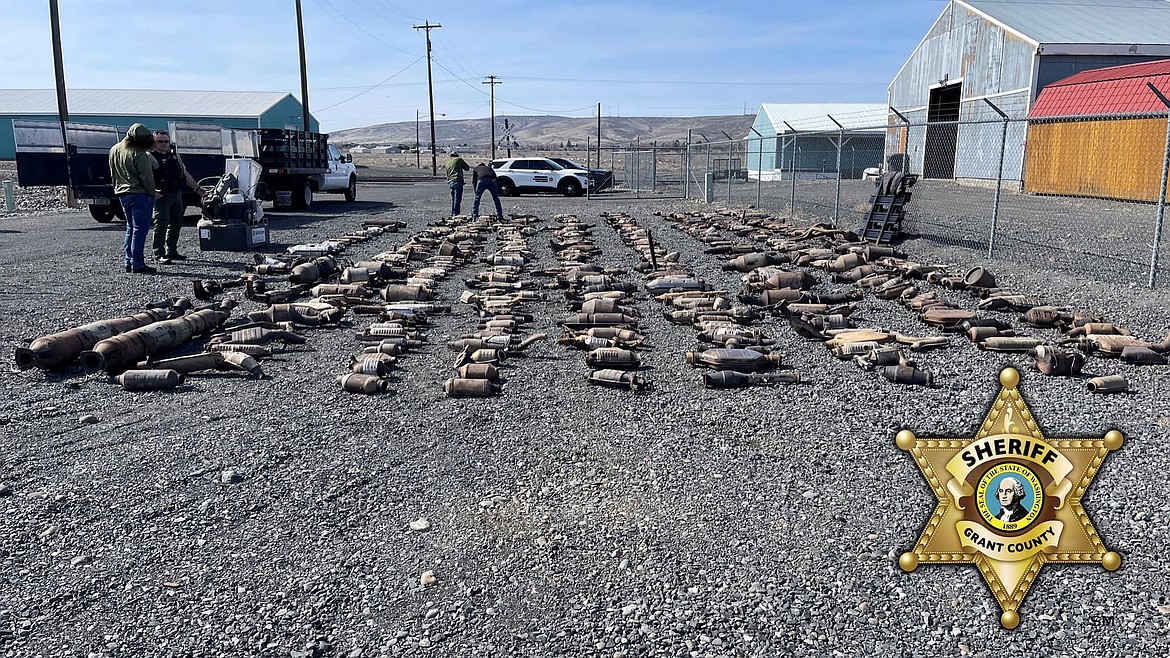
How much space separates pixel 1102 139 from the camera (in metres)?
24.6

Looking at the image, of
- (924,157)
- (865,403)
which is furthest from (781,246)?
(924,157)

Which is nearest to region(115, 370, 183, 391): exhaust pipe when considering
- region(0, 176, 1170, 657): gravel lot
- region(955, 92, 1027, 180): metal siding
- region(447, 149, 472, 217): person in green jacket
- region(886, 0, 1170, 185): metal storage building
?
region(0, 176, 1170, 657): gravel lot

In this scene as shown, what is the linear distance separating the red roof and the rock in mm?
24297

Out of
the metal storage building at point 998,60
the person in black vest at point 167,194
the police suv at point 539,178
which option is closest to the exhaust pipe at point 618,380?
the person in black vest at point 167,194

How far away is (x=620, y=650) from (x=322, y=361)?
190 inches

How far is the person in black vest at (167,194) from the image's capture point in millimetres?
11789

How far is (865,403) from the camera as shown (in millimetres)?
5867

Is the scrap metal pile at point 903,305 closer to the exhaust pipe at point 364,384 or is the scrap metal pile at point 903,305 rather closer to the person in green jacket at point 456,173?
the exhaust pipe at point 364,384

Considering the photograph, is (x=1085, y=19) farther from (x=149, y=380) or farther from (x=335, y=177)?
(x=149, y=380)

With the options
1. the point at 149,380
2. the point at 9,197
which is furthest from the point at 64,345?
the point at 9,197

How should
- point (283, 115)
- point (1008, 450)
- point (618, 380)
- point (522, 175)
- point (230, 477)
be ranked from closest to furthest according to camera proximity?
point (1008, 450) < point (230, 477) < point (618, 380) < point (522, 175) < point (283, 115)

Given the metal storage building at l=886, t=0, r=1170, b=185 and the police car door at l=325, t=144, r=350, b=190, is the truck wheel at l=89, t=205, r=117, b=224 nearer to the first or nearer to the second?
the police car door at l=325, t=144, r=350, b=190

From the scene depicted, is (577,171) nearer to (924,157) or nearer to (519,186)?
(519,186)

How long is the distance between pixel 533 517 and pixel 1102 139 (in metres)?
26.2
